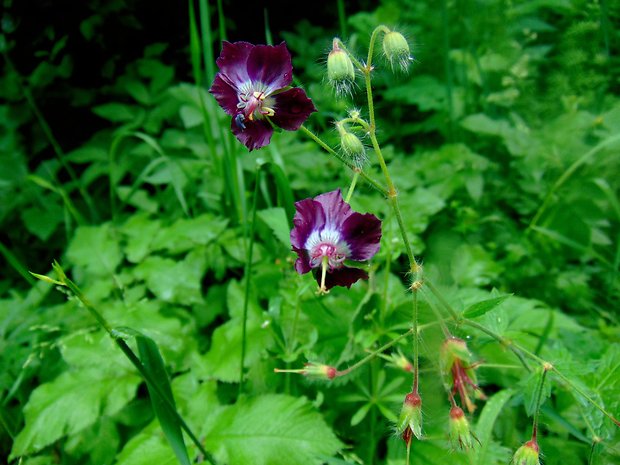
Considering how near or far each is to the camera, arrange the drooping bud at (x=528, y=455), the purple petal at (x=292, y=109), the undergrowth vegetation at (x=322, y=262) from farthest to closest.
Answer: the undergrowth vegetation at (x=322, y=262) → the purple petal at (x=292, y=109) → the drooping bud at (x=528, y=455)

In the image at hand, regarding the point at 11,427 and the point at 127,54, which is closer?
the point at 11,427

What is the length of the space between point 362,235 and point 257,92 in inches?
13.6

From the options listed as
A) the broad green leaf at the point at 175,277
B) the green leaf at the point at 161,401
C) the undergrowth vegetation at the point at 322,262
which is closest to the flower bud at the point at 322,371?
the undergrowth vegetation at the point at 322,262

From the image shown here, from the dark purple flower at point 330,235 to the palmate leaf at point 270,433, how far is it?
1.22 ft

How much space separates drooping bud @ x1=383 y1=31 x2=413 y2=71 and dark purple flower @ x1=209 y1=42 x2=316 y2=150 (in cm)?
18

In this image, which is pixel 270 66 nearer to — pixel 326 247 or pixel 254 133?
pixel 254 133

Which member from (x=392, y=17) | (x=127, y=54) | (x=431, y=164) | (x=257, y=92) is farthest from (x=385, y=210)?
(x=127, y=54)

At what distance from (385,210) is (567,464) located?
0.89 meters

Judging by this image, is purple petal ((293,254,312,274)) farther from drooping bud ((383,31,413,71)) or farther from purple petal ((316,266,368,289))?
drooping bud ((383,31,413,71))

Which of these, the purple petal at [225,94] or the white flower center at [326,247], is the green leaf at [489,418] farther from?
the purple petal at [225,94]

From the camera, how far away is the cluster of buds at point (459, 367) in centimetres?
90

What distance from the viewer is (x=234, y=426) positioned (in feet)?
3.86

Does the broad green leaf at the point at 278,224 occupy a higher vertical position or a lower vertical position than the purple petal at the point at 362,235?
lower

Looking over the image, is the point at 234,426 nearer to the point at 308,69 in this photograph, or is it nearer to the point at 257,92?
the point at 257,92
